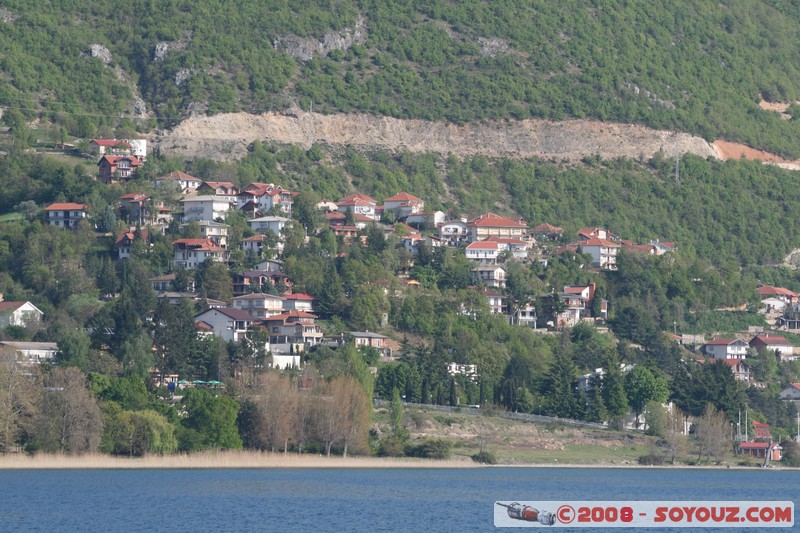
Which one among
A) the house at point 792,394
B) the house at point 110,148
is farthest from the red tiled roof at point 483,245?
the house at point 110,148

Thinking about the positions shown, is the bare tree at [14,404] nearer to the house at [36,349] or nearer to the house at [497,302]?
the house at [36,349]

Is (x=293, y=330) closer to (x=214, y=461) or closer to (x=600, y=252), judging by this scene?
(x=214, y=461)

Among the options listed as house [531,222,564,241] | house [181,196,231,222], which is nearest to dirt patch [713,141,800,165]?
house [531,222,564,241]

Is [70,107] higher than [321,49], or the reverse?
[321,49]

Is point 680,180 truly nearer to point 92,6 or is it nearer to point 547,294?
point 547,294

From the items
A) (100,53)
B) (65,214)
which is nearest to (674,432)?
(65,214)


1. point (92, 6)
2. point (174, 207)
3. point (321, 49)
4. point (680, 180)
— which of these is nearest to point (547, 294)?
point (174, 207)

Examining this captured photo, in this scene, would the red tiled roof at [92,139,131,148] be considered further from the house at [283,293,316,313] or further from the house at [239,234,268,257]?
the house at [283,293,316,313]
